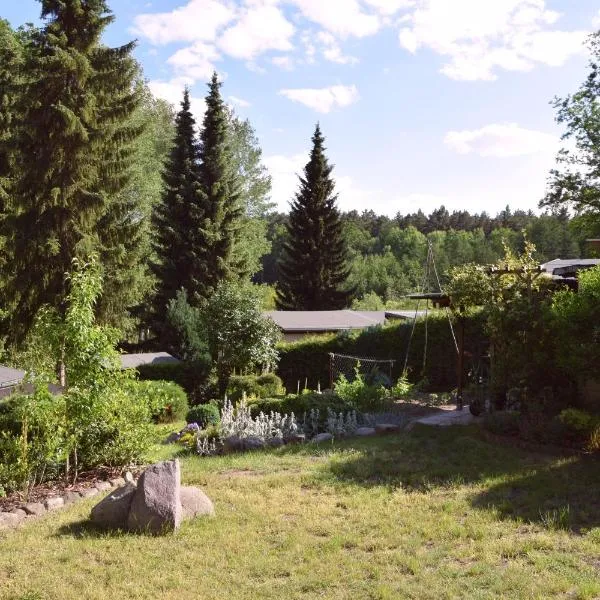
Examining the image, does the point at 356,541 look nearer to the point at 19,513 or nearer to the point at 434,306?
the point at 19,513

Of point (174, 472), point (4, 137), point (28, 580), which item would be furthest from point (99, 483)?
point (4, 137)

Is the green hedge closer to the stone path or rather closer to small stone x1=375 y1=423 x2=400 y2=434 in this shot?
the stone path

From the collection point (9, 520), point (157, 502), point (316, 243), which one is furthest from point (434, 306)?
point (316, 243)

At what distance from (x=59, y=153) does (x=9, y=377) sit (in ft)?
29.3

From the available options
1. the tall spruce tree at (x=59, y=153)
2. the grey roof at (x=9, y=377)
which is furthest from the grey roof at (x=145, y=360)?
the grey roof at (x=9, y=377)

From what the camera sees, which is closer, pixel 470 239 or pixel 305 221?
pixel 305 221

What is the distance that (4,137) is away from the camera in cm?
1972

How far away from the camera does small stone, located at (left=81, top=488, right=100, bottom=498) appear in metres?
7.90

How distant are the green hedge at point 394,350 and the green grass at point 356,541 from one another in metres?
8.34

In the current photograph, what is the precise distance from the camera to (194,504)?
6.66 metres

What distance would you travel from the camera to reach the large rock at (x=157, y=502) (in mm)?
6176

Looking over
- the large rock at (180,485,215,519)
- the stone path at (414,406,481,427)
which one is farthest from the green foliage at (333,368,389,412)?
the large rock at (180,485,215,519)

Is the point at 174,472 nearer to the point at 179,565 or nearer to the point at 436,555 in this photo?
the point at 179,565

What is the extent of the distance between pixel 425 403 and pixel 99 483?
759 cm
